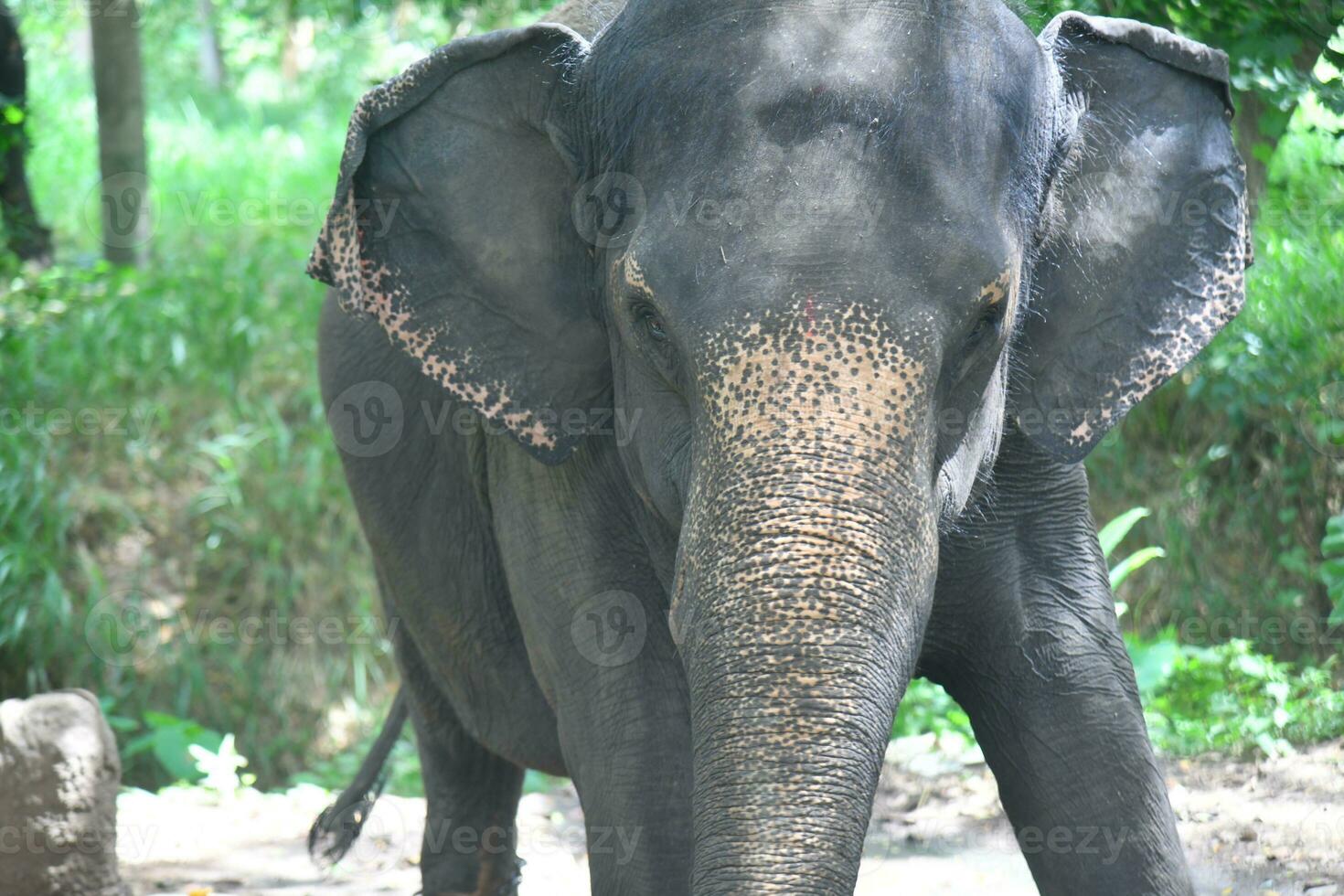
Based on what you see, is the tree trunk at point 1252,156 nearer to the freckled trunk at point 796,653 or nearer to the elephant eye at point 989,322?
the elephant eye at point 989,322

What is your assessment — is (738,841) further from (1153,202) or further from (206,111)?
(206,111)

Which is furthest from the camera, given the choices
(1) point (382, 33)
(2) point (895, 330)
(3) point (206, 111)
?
(1) point (382, 33)

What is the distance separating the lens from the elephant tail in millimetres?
4934

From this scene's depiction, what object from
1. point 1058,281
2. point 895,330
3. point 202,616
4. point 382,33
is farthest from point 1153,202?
point 382,33

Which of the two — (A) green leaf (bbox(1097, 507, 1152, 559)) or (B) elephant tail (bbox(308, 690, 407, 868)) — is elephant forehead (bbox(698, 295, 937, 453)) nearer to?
(B) elephant tail (bbox(308, 690, 407, 868))

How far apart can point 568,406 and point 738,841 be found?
3.51ft

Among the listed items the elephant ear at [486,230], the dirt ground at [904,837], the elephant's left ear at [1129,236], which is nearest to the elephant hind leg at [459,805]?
the dirt ground at [904,837]

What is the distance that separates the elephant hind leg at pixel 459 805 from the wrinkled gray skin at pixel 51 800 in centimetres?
83

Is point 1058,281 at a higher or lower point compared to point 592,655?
higher

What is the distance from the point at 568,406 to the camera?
2.88 m

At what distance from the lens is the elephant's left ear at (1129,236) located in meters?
2.77

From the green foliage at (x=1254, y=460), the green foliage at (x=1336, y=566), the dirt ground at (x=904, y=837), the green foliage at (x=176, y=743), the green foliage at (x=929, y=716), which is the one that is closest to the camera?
the dirt ground at (x=904, y=837)

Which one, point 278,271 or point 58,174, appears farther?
point 58,174

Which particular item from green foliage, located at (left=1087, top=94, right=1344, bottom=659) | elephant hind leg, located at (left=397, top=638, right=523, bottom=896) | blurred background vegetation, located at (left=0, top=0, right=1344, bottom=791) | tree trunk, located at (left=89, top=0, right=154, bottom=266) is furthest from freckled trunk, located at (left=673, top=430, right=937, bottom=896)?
tree trunk, located at (left=89, top=0, right=154, bottom=266)
